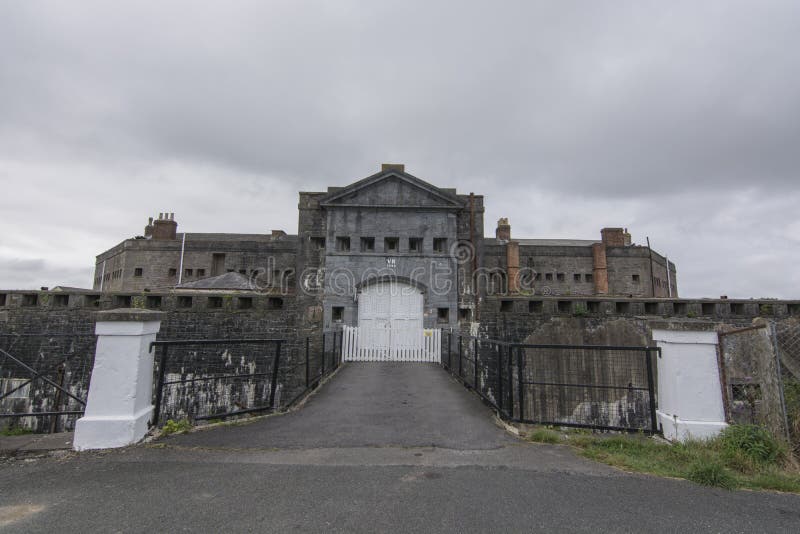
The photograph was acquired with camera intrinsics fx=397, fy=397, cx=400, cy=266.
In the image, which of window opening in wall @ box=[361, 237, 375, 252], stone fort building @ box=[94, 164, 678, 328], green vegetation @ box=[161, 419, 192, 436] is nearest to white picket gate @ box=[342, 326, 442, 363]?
stone fort building @ box=[94, 164, 678, 328]

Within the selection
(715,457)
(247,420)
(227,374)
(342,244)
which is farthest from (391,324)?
(715,457)

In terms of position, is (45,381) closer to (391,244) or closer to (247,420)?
(247,420)

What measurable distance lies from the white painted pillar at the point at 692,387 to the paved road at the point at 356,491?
4.09 feet

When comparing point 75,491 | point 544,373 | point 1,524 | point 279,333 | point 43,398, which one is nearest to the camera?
point 1,524

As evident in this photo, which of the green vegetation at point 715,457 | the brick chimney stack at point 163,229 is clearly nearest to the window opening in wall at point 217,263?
the brick chimney stack at point 163,229

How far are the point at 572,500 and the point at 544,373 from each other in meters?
10.4

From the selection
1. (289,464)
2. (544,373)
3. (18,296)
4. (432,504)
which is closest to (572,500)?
(432,504)

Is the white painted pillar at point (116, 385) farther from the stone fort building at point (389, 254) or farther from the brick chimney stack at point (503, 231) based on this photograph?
the brick chimney stack at point (503, 231)

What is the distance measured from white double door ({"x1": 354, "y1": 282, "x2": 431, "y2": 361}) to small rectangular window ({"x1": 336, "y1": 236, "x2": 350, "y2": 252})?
208 centimetres

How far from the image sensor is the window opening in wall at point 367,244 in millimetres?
17188

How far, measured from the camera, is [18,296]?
49.2 feet

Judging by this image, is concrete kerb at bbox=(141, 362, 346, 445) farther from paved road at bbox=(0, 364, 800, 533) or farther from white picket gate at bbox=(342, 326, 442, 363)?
white picket gate at bbox=(342, 326, 442, 363)

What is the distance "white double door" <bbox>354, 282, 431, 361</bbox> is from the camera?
15.0 m

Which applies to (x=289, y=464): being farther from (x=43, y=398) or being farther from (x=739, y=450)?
(x=43, y=398)
